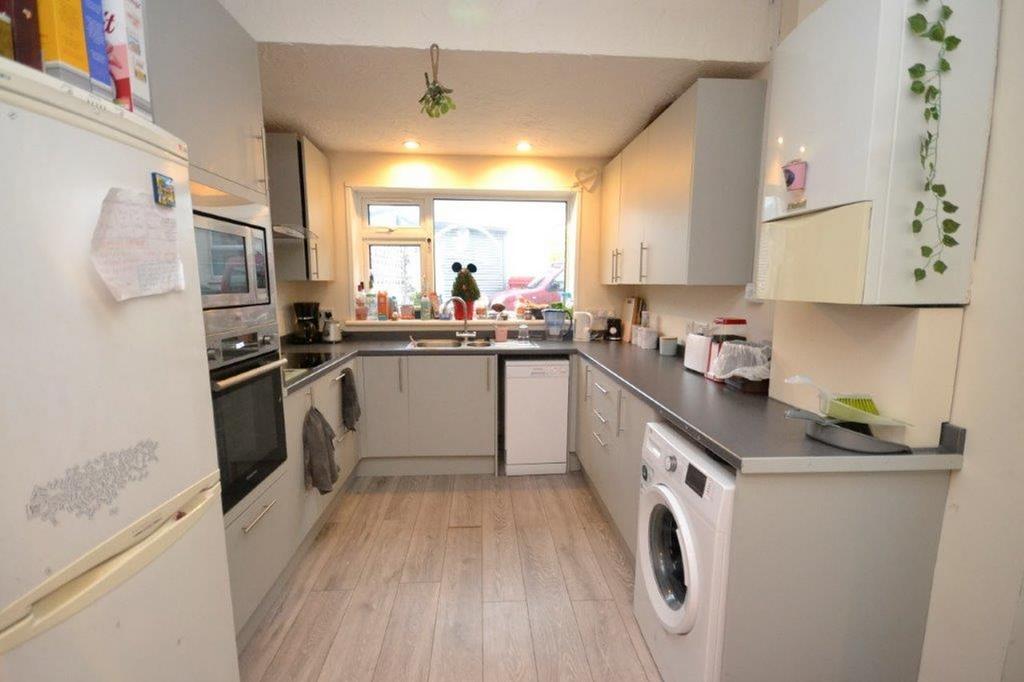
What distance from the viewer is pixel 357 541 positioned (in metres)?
2.12

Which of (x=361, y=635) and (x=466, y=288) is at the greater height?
(x=466, y=288)

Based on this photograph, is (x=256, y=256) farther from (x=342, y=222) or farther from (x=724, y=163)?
(x=724, y=163)

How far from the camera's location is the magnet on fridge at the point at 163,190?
2.59 ft

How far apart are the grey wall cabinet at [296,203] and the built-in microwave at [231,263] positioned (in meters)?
0.96

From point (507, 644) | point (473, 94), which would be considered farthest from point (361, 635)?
point (473, 94)

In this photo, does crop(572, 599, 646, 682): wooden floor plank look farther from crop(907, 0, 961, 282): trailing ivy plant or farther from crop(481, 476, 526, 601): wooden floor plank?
crop(907, 0, 961, 282): trailing ivy plant

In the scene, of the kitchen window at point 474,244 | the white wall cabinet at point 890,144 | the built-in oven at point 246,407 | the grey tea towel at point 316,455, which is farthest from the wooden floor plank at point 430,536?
the white wall cabinet at point 890,144

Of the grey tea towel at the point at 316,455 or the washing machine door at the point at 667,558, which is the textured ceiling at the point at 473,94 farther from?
the washing machine door at the point at 667,558

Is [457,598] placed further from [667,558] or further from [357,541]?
[667,558]

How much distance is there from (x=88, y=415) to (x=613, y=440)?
1864 mm

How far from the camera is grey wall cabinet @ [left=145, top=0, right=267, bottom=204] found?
1104 millimetres

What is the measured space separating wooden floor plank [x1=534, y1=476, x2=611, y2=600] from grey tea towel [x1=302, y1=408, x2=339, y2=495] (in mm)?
1180

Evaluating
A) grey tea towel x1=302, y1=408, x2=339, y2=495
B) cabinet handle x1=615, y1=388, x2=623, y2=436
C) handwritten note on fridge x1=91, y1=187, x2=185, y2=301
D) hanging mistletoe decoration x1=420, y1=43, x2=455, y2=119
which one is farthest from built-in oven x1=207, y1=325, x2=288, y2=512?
cabinet handle x1=615, y1=388, x2=623, y2=436

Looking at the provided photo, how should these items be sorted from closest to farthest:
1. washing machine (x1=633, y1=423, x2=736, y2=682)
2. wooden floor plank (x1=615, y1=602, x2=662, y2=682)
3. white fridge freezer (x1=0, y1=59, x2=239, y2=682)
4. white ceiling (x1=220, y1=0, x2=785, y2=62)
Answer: white fridge freezer (x1=0, y1=59, x2=239, y2=682), washing machine (x1=633, y1=423, x2=736, y2=682), wooden floor plank (x1=615, y1=602, x2=662, y2=682), white ceiling (x1=220, y1=0, x2=785, y2=62)
